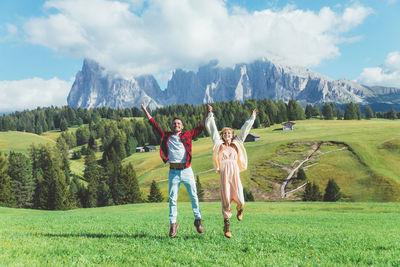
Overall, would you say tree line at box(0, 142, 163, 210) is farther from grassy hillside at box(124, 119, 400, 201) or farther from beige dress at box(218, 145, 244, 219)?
beige dress at box(218, 145, 244, 219)

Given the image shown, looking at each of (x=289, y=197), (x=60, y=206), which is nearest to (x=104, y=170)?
(x=60, y=206)

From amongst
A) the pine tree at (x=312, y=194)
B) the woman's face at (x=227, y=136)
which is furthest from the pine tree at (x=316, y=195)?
the woman's face at (x=227, y=136)

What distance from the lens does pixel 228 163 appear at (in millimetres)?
9562

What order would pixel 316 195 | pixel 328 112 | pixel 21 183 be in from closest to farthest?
pixel 316 195 < pixel 21 183 < pixel 328 112

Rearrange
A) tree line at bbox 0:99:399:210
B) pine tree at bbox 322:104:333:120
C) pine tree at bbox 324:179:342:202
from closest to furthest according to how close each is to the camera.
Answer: pine tree at bbox 324:179:342:202
tree line at bbox 0:99:399:210
pine tree at bbox 322:104:333:120

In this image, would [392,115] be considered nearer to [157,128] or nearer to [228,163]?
[228,163]

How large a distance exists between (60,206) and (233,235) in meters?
63.3

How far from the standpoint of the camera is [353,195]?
2083 inches

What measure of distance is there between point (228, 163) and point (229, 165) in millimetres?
77

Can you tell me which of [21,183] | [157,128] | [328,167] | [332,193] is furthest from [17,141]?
[157,128]

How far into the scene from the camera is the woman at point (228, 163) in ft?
31.1

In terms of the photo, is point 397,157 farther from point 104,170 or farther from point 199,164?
point 104,170

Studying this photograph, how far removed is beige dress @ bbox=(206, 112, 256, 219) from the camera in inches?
373

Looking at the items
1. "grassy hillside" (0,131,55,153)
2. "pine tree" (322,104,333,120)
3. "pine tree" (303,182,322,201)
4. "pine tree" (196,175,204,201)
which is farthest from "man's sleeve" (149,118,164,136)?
A: "pine tree" (322,104,333,120)
